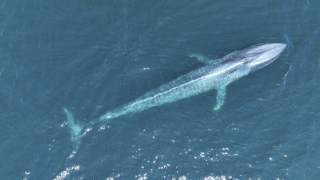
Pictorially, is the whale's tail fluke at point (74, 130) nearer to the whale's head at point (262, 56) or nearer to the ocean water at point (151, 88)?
the ocean water at point (151, 88)

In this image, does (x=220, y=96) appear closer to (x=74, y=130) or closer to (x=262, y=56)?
(x=262, y=56)

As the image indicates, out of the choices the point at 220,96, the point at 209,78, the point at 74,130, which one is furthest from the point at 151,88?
the point at 74,130

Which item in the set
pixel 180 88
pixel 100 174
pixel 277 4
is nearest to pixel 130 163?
pixel 100 174

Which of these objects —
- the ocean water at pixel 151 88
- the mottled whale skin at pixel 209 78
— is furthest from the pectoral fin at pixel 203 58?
the ocean water at pixel 151 88

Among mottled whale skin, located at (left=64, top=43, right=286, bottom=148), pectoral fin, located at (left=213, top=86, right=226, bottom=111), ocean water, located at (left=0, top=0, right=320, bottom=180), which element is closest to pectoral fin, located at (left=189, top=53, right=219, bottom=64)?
mottled whale skin, located at (left=64, top=43, right=286, bottom=148)

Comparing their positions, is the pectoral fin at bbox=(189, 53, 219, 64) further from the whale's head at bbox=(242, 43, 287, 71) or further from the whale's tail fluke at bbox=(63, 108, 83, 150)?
the whale's tail fluke at bbox=(63, 108, 83, 150)
